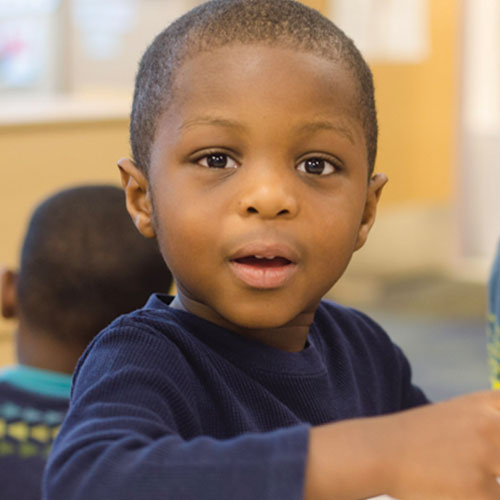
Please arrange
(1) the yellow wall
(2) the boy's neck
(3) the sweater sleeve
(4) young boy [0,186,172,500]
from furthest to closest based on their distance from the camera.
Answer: (1) the yellow wall
(4) young boy [0,186,172,500]
(2) the boy's neck
(3) the sweater sleeve

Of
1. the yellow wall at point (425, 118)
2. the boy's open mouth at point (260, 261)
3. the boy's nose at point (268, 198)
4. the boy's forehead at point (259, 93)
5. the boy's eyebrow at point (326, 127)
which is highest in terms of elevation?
the boy's forehead at point (259, 93)

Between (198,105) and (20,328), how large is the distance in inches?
35.5

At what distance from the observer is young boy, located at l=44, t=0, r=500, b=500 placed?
1.71ft

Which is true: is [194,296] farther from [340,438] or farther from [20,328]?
[20,328]

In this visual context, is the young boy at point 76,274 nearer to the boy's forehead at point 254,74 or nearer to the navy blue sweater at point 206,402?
the navy blue sweater at point 206,402

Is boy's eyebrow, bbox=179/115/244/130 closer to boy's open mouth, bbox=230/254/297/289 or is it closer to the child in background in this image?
boy's open mouth, bbox=230/254/297/289

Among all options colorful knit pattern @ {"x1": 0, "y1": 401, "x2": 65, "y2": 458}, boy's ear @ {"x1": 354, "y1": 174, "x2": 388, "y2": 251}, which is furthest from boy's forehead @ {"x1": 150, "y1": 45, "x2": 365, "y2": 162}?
colorful knit pattern @ {"x1": 0, "y1": 401, "x2": 65, "y2": 458}

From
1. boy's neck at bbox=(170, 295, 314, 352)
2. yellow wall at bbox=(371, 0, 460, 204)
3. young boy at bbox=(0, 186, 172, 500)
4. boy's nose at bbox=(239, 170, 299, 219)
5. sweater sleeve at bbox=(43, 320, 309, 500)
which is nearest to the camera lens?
sweater sleeve at bbox=(43, 320, 309, 500)

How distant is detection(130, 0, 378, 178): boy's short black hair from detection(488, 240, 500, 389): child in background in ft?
1.63

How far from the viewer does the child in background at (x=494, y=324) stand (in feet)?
3.93

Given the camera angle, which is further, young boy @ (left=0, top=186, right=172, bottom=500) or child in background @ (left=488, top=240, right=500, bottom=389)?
young boy @ (left=0, top=186, right=172, bottom=500)

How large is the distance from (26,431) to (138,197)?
0.59 m

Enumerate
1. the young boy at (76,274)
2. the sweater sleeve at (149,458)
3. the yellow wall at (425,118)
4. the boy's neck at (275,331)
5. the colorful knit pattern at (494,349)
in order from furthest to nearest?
the yellow wall at (425,118) < the young boy at (76,274) < the colorful knit pattern at (494,349) < the boy's neck at (275,331) < the sweater sleeve at (149,458)

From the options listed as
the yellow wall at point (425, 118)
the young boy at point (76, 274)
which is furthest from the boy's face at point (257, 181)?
the yellow wall at point (425, 118)
